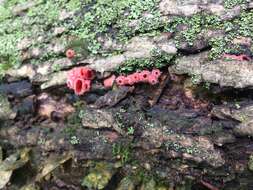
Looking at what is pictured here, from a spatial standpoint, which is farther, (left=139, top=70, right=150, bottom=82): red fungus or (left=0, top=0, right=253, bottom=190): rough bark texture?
(left=139, top=70, right=150, bottom=82): red fungus

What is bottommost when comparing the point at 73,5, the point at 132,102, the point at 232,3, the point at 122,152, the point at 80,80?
the point at 122,152

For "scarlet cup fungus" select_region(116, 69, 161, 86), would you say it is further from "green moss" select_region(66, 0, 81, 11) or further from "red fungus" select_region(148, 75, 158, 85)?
"green moss" select_region(66, 0, 81, 11)

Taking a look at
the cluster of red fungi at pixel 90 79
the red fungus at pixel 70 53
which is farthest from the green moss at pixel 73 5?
the cluster of red fungi at pixel 90 79

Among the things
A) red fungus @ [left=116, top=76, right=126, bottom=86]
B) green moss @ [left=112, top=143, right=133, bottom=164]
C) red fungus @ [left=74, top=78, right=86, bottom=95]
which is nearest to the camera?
green moss @ [left=112, top=143, right=133, bottom=164]

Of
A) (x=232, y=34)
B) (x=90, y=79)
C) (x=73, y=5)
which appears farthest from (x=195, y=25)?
(x=73, y=5)

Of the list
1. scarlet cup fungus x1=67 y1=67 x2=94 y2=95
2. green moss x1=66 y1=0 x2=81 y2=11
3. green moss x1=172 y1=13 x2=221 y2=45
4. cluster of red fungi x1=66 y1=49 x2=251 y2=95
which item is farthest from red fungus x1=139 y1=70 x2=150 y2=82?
green moss x1=66 y1=0 x2=81 y2=11

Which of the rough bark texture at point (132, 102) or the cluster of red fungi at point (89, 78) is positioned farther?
the cluster of red fungi at point (89, 78)

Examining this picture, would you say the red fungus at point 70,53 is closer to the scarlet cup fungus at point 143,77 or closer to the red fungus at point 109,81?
the red fungus at point 109,81

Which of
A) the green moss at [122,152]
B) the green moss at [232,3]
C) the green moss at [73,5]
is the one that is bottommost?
the green moss at [122,152]

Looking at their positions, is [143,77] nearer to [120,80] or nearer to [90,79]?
[120,80]

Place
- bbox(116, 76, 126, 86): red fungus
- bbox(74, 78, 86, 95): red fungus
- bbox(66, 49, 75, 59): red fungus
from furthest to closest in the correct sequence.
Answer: bbox(66, 49, 75, 59): red fungus < bbox(74, 78, 86, 95): red fungus < bbox(116, 76, 126, 86): red fungus

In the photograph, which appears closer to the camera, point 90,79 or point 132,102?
point 132,102

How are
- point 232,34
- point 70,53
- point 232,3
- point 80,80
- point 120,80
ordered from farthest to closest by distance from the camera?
1. point 70,53
2. point 80,80
3. point 120,80
4. point 232,3
5. point 232,34

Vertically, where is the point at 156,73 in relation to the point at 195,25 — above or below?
below
